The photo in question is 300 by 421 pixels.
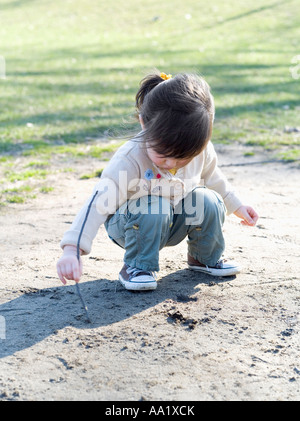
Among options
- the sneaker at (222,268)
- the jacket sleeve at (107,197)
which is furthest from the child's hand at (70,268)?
the sneaker at (222,268)

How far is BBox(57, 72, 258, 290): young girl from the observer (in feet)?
8.04

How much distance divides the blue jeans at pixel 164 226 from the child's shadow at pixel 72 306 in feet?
0.46

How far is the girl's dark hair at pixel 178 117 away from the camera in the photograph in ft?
7.96

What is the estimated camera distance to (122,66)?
10.7m

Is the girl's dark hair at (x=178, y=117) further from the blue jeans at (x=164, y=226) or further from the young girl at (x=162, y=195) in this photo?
the blue jeans at (x=164, y=226)

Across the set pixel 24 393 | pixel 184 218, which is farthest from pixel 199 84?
pixel 24 393

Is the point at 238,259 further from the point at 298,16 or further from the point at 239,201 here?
the point at 298,16

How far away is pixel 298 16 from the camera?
17.1m

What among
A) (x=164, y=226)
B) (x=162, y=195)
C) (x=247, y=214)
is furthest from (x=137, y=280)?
(x=247, y=214)

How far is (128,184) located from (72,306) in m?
0.61

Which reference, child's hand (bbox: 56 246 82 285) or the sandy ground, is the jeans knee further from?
child's hand (bbox: 56 246 82 285)

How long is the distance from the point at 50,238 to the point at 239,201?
1.19 meters

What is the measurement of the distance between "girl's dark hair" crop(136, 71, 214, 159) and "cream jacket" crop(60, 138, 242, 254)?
139mm

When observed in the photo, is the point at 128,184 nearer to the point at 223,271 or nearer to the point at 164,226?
the point at 164,226
